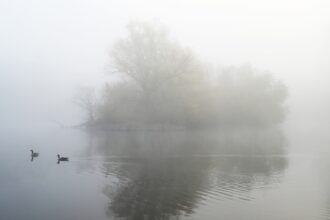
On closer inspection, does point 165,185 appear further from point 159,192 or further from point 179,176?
point 179,176

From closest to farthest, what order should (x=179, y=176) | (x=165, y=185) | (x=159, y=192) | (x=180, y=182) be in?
1. (x=159, y=192)
2. (x=165, y=185)
3. (x=180, y=182)
4. (x=179, y=176)

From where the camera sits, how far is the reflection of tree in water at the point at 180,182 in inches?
523

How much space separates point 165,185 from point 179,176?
2.29 meters

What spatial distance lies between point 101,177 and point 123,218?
6691 millimetres

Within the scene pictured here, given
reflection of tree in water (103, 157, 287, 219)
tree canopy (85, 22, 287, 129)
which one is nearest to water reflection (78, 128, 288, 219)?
reflection of tree in water (103, 157, 287, 219)

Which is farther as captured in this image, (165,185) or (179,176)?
(179,176)

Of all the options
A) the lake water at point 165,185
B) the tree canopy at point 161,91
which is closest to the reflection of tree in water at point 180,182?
the lake water at point 165,185

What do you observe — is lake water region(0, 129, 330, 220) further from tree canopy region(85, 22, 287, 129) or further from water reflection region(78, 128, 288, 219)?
tree canopy region(85, 22, 287, 129)

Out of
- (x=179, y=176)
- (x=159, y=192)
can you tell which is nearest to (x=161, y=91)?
(x=179, y=176)

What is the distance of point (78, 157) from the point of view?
25.8 meters

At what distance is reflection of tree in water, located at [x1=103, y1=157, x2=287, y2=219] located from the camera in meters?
13.3

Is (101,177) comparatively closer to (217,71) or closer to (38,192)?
(38,192)

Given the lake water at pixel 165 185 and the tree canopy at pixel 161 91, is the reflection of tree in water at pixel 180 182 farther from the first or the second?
the tree canopy at pixel 161 91

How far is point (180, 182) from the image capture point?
57.4 ft
